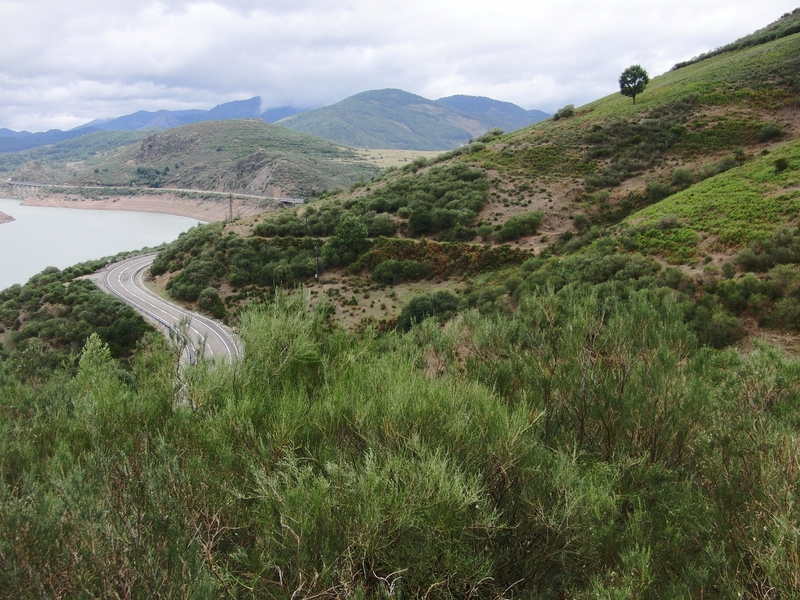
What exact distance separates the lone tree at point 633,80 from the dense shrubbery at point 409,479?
48519 millimetres

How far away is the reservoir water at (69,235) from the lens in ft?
189

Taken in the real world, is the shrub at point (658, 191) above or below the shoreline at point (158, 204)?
below

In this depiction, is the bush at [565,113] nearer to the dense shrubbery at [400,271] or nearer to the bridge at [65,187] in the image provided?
the dense shrubbery at [400,271]

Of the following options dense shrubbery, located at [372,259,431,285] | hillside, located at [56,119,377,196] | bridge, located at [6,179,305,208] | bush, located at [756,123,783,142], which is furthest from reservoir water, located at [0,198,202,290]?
bush, located at [756,123,783,142]

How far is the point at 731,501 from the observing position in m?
4.80

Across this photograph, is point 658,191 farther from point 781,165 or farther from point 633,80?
point 633,80

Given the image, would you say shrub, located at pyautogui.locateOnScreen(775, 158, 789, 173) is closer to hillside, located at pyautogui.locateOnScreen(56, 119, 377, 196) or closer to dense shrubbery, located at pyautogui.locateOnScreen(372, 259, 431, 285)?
dense shrubbery, located at pyautogui.locateOnScreen(372, 259, 431, 285)

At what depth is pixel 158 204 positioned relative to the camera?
4050 inches

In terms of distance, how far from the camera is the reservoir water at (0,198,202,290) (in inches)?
2269

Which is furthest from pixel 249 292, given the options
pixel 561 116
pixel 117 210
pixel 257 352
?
pixel 117 210

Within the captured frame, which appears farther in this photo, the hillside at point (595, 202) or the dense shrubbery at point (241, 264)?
the dense shrubbery at point (241, 264)

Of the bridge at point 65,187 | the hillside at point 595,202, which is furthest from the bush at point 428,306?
the bridge at point 65,187

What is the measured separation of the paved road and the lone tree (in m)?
44.5

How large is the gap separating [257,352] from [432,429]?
3.81 meters
